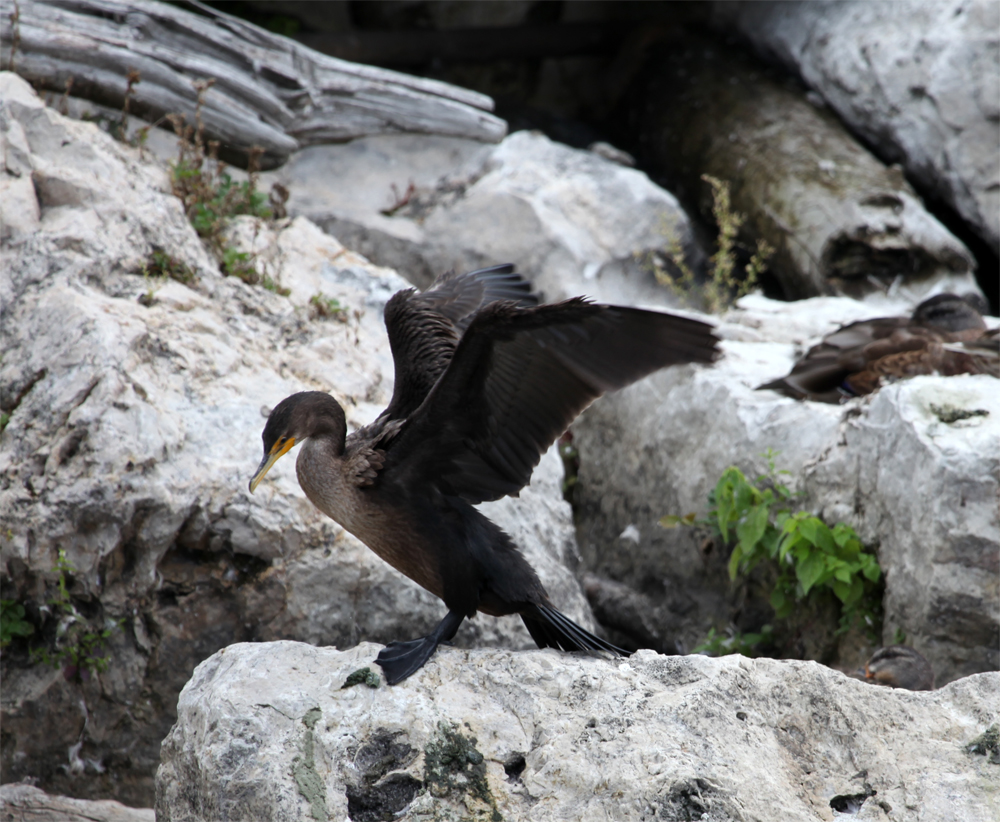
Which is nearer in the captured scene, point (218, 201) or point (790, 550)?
point (790, 550)

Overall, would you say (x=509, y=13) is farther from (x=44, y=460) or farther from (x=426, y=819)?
(x=426, y=819)

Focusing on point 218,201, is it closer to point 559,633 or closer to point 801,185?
point 559,633

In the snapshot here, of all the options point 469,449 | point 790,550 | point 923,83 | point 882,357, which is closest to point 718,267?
point 882,357

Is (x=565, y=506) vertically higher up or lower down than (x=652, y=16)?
lower down

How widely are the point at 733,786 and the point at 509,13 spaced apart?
352 inches

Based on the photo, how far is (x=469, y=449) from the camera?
296 centimetres

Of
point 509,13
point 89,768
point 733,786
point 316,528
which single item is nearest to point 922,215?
point 509,13

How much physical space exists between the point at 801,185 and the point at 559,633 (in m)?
5.45

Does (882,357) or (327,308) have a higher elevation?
(882,357)

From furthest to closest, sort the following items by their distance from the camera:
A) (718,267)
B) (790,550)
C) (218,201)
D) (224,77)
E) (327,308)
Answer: (718,267) → (224,77) → (218,201) → (327,308) → (790,550)

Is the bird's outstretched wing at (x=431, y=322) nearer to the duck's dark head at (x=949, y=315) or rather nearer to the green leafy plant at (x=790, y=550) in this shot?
the green leafy plant at (x=790, y=550)

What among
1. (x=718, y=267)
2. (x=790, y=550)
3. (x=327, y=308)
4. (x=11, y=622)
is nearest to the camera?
(x=11, y=622)

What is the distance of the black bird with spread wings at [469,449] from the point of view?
2609 mm

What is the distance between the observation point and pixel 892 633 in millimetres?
3963
